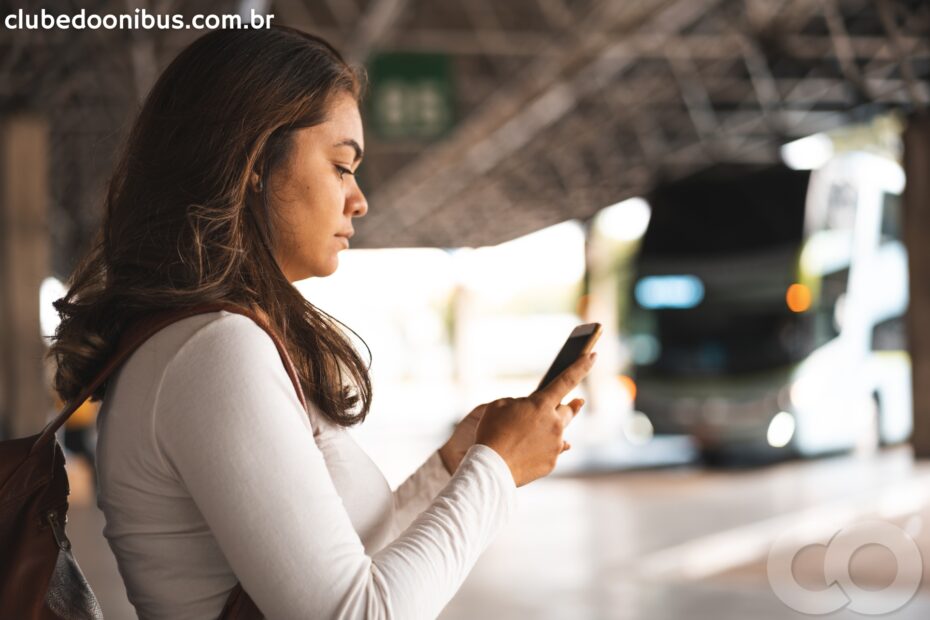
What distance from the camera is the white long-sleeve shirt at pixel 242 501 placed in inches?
54.2

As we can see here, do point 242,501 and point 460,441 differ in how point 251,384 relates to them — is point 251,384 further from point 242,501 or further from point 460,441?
point 460,441

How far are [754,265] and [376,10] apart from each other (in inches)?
226

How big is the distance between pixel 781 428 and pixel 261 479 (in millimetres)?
13436

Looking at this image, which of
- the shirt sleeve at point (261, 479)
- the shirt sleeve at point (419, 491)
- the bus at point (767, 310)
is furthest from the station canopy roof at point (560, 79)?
the shirt sleeve at point (261, 479)

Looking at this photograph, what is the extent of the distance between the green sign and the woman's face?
38.9 ft

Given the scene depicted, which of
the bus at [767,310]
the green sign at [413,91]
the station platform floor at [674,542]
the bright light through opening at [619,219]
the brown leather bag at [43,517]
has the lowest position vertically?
the station platform floor at [674,542]

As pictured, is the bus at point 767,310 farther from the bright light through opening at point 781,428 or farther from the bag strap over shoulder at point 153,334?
the bag strap over shoulder at point 153,334

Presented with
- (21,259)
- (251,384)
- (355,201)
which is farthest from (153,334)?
(21,259)

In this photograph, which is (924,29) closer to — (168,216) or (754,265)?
(754,265)

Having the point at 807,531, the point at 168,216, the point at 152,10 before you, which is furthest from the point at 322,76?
the point at 152,10

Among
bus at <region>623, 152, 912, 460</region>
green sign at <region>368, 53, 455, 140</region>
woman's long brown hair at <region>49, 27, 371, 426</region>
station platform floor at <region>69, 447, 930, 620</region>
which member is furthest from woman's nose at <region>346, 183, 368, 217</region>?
bus at <region>623, 152, 912, 460</region>

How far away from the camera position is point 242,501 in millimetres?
1375

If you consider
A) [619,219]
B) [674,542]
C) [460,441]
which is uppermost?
[619,219]

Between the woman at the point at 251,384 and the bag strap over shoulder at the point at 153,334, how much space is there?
2 centimetres
